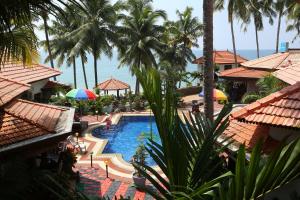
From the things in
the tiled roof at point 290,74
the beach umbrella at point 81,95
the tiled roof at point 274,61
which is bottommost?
the beach umbrella at point 81,95

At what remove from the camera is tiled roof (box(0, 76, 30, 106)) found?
10.5 m

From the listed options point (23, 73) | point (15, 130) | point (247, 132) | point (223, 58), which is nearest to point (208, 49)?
point (247, 132)

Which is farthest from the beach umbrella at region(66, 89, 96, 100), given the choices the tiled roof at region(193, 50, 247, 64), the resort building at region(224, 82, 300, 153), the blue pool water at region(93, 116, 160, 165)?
the tiled roof at region(193, 50, 247, 64)

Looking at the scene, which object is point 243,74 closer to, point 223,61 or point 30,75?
point 30,75

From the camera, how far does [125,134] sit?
78.3ft

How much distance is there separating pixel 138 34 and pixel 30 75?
857 inches

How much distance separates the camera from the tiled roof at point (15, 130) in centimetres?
819

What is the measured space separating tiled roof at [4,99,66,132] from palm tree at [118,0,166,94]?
24.8 metres

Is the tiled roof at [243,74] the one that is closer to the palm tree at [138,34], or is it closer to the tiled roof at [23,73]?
the palm tree at [138,34]

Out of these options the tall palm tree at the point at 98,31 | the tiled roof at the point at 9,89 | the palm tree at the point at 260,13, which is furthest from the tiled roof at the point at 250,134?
the palm tree at the point at 260,13

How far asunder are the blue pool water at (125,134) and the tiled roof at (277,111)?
11.5m

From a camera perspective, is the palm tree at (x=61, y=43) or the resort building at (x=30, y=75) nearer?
the resort building at (x=30, y=75)

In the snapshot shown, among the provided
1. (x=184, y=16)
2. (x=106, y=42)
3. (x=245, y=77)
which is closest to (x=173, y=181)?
(x=245, y=77)

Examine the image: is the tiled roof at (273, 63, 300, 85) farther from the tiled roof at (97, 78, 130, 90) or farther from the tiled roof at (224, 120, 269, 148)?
the tiled roof at (97, 78, 130, 90)
